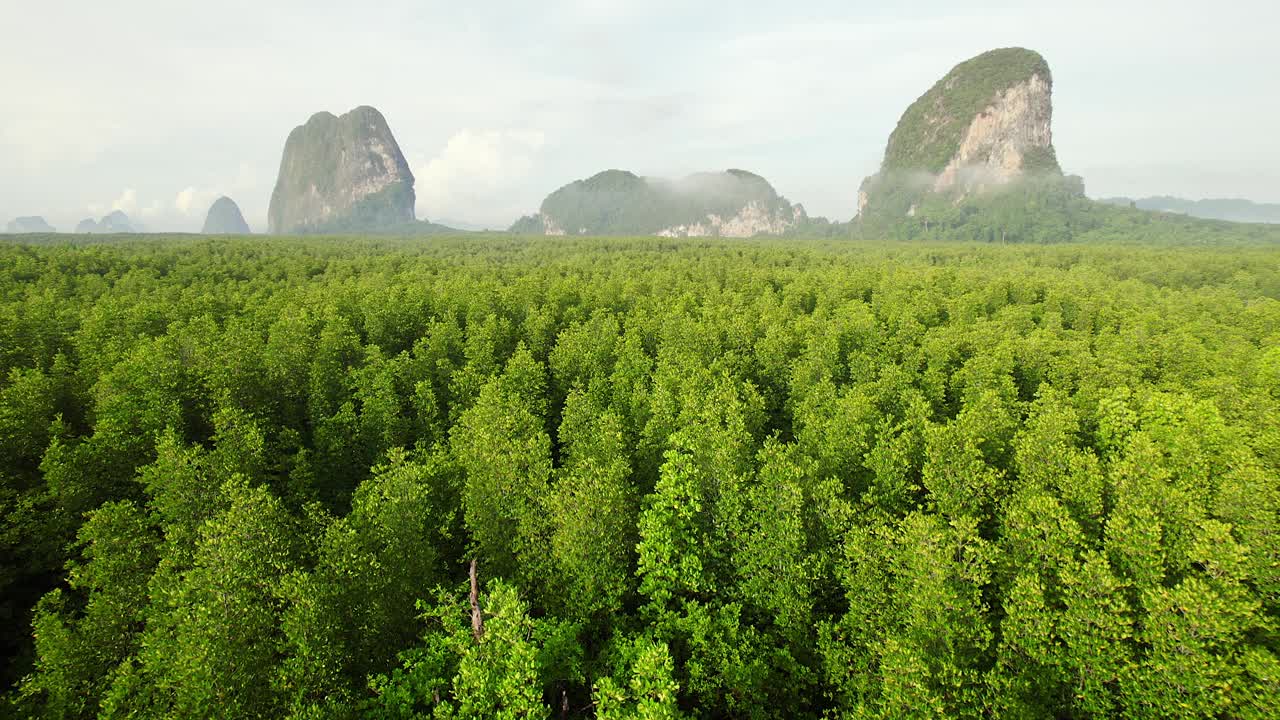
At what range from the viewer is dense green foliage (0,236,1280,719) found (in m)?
21.3

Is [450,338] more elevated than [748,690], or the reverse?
[450,338]

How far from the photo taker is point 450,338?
2557 inches

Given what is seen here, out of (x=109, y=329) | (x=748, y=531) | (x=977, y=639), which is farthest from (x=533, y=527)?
(x=109, y=329)

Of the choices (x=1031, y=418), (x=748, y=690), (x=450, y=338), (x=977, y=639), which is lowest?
(x=748, y=690)

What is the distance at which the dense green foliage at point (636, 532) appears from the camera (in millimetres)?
21328

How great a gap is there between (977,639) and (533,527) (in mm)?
23290

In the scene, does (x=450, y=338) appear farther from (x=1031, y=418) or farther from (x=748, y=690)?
(x=1031, y=418)

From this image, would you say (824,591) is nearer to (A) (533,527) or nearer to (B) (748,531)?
(B) (748,531)

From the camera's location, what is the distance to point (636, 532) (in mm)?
33844

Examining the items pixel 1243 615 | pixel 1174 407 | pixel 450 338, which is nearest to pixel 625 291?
pixel 450 338

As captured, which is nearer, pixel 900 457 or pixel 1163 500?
pixel 1163 500

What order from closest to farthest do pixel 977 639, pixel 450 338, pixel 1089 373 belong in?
pixel 977 639
pixel 1089 373
pixel 450 338

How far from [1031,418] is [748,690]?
32.5m

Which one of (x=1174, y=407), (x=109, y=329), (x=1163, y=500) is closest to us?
(x=1163, y=500)
